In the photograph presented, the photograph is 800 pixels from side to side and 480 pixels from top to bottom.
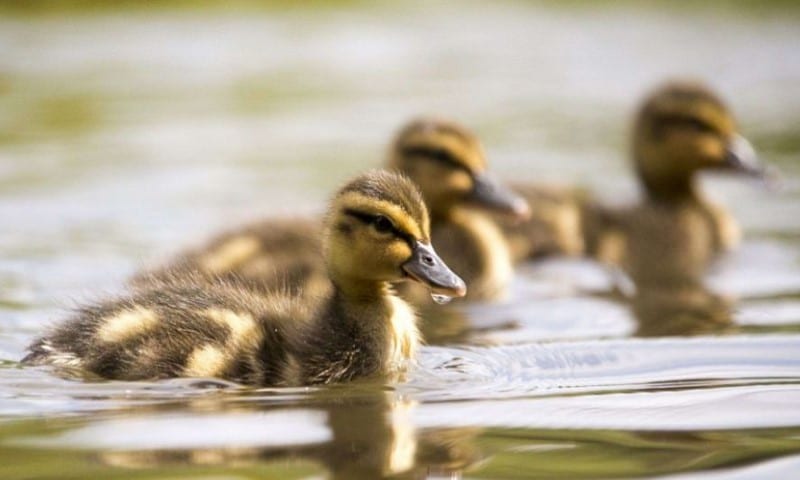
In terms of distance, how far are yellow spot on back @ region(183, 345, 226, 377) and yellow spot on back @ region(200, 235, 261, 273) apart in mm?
1509

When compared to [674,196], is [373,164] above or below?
above

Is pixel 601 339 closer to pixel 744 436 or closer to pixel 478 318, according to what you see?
pixel 478 318

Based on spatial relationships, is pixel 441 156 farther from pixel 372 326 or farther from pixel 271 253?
pixel 372 326

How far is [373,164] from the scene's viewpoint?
8602 millimetres

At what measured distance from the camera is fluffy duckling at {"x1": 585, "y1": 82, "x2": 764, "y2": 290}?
6.84 metres

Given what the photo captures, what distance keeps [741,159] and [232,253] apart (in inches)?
95.1

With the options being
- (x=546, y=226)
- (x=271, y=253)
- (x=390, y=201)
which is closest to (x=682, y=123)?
(x=546, y=226)

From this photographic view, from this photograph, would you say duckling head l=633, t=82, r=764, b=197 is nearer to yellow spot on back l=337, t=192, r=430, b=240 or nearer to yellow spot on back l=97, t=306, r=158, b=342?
yellow spot on back l=337, t=192, r=430, b=240

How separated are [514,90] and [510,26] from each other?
268 centimetres

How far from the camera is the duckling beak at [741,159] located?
6867 millimetres

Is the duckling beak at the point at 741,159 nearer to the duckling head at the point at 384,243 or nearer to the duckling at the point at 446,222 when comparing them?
the duckling at the point at 446,222

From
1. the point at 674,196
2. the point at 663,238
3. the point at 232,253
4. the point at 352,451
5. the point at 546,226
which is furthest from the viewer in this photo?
the point at 674,196

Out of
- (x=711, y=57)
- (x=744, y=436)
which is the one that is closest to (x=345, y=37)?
(x=711, y=57)

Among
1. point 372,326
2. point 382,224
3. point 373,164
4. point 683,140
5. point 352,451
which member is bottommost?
point 352,451
